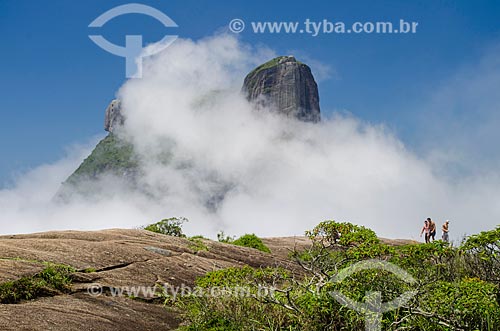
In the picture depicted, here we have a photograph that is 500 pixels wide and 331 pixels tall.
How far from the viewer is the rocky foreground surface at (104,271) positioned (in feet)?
39.1

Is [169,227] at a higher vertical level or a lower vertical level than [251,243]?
higher

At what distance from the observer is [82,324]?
11.8 m

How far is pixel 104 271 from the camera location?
17406 millimetres

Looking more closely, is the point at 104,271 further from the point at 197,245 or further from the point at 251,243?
the point at 251,243

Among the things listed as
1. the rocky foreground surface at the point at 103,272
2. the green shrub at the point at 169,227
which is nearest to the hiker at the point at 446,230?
the rocky foreground surface at the point at 103,272

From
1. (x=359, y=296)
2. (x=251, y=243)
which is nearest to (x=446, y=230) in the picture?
(x=251, y=243)

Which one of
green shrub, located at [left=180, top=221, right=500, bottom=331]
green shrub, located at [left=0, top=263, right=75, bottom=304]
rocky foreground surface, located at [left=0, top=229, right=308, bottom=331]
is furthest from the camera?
green shrub, located at [left=0, top=263, right=75, bottom=304]

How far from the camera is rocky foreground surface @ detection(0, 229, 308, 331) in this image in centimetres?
1192

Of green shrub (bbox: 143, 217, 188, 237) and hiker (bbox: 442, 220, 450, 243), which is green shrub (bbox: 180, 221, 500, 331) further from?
green shrub (bbox: 143, 217, 188, 237)

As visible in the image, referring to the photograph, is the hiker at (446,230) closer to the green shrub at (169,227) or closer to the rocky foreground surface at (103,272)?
the rocky foreground surface at (103,272)

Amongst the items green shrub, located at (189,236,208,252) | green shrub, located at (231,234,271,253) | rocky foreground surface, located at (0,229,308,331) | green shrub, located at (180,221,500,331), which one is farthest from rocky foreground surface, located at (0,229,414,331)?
green shrub, located at (231,234,271,253)

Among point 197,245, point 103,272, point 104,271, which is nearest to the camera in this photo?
point 103,272

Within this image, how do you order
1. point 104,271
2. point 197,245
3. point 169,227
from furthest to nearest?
1. point 169,227
2. point 197,245
3. point 104,271

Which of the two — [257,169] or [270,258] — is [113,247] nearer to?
[270,258]
